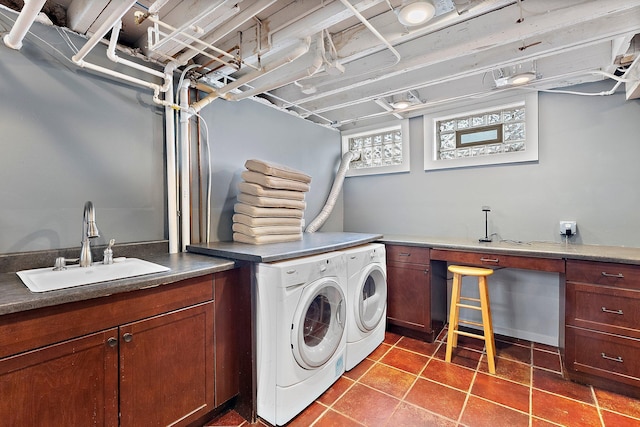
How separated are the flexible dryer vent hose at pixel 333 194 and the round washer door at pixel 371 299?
0.95 metres

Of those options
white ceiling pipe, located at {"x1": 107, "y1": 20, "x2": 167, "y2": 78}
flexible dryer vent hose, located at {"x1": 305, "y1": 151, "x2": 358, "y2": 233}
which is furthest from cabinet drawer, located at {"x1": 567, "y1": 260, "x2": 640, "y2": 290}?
white ceiling pipe, located at {"x1": 107, "y1": 20, "x2": 167, "y2": 78}

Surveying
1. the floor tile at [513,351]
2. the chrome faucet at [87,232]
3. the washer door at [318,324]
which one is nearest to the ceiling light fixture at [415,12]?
the washer door at [318,324]

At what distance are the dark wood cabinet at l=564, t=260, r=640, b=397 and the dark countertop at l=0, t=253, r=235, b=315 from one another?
229 centimetres

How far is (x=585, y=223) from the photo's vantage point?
2424mm

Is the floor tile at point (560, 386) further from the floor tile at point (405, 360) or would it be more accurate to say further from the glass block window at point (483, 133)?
the glass block window at point (483, 133)

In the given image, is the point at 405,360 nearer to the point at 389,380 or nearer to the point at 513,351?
the point at 389,380

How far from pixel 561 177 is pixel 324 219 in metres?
2.20

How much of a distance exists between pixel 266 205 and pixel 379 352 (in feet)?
5.06

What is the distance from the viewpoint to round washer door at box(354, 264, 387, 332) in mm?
2248

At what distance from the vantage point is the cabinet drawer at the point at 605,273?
6.02 feet

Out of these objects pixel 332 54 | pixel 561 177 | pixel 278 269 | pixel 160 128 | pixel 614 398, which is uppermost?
pixel 332 54

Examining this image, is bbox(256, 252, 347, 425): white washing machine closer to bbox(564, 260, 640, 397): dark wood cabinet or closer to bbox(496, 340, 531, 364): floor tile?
bbox(496, 340, 531, 364): floor tile

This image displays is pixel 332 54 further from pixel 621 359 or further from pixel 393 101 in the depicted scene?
pixel 621 359

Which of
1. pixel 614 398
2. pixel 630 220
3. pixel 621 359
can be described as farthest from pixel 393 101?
pixel 614 398
